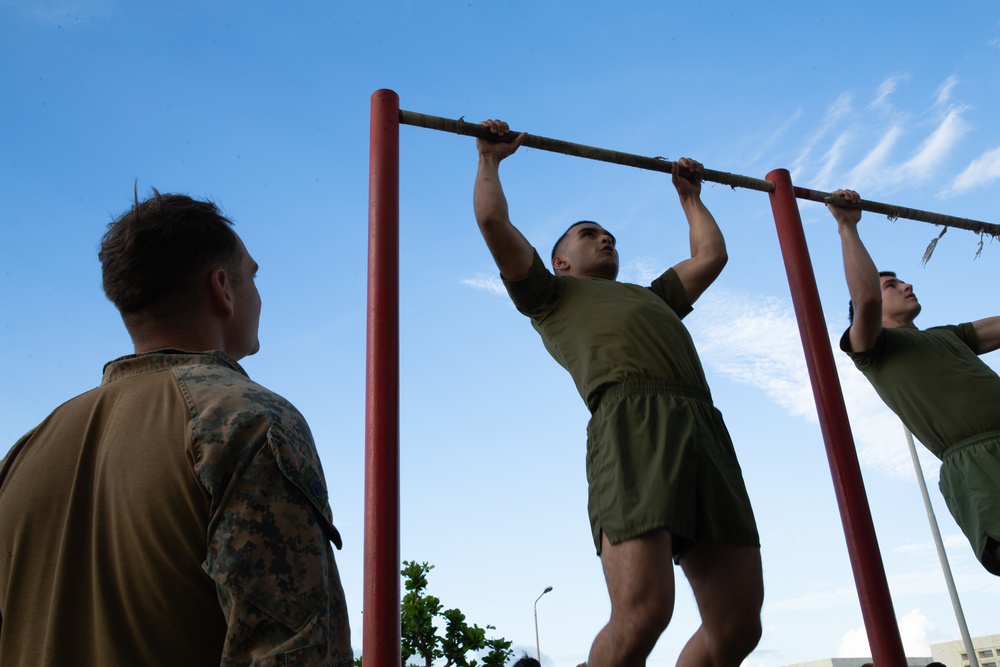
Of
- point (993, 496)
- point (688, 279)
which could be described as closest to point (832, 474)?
point (993, 496)

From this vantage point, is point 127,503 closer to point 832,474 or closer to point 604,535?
point 604,535

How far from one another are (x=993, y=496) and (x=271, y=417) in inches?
134

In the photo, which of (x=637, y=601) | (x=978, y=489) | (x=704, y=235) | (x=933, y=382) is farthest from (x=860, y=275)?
(x=637, y=601)

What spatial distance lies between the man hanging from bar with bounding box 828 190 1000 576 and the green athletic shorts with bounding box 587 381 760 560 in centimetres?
151

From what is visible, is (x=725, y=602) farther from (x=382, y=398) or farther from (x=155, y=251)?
(x=155, y=251)

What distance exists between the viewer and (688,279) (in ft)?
11.7

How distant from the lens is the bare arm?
438 centimetres

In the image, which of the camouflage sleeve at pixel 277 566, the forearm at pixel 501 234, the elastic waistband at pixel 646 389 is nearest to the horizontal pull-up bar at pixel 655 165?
the forearm at pixel 501 234

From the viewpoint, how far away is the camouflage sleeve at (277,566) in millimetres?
1097

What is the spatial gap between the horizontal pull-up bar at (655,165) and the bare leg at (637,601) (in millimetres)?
1822

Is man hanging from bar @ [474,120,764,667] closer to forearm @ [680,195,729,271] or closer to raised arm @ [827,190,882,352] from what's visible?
forearm @ [680,195,729,271]

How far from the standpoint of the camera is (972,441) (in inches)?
148

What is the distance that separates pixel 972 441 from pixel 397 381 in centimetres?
260

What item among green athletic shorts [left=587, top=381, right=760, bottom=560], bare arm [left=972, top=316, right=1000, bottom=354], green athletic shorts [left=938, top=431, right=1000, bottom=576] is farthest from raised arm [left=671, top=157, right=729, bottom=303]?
bare arm [left=972, top=316, right=1000, bottom=354]
